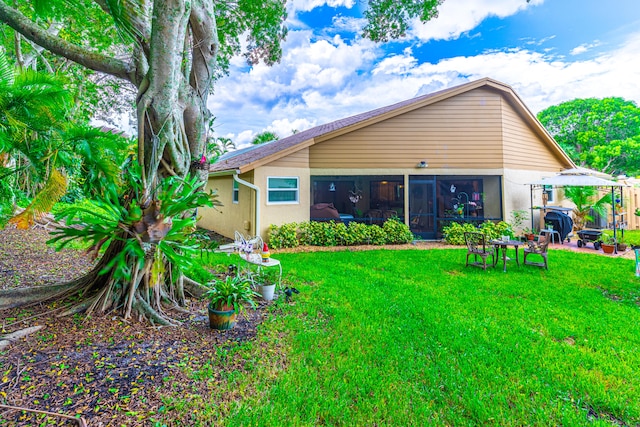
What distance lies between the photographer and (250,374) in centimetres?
279

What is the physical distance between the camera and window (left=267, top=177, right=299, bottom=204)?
9.95 m

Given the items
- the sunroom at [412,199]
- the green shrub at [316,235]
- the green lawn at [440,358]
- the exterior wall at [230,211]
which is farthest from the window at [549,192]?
the exterior wall at [230,211]

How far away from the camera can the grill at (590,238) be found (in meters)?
9.64

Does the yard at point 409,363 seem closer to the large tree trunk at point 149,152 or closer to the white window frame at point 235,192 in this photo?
the large tree trunk at point 149,152

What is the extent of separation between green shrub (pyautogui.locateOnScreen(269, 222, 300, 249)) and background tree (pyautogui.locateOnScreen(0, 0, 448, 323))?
4.99 metres

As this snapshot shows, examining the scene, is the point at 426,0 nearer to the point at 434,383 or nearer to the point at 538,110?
the point at 434,383

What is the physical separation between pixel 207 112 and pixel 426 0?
19.3ft

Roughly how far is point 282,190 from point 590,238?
35.7ft

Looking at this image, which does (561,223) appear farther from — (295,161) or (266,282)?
(266,282)

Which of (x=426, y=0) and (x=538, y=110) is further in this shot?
(x=538, y=110)

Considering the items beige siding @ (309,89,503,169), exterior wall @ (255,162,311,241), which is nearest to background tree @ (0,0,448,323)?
exterior wall @ (255,162,311,241)

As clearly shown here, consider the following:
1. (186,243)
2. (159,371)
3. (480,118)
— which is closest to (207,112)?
(186,243)

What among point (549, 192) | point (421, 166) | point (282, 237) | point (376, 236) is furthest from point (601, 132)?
point (282, 237)

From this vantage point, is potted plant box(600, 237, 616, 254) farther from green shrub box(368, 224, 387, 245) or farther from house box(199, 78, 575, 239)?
green shrub box(368, 224, 387, 245)
